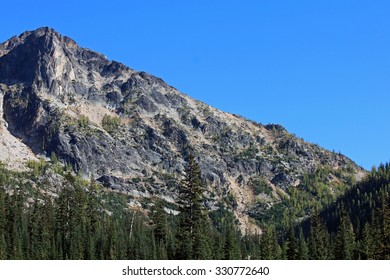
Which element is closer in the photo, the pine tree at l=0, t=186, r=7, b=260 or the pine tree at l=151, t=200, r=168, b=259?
the pine tree at l=0, t=186, r=7, b=260

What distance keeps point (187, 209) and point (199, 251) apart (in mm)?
14087

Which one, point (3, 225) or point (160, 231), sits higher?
point (3, 225)

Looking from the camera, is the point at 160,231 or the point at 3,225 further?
the point at 160,231

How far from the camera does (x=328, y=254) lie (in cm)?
12675

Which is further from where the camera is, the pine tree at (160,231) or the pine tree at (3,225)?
the pine tree at (160,231)
